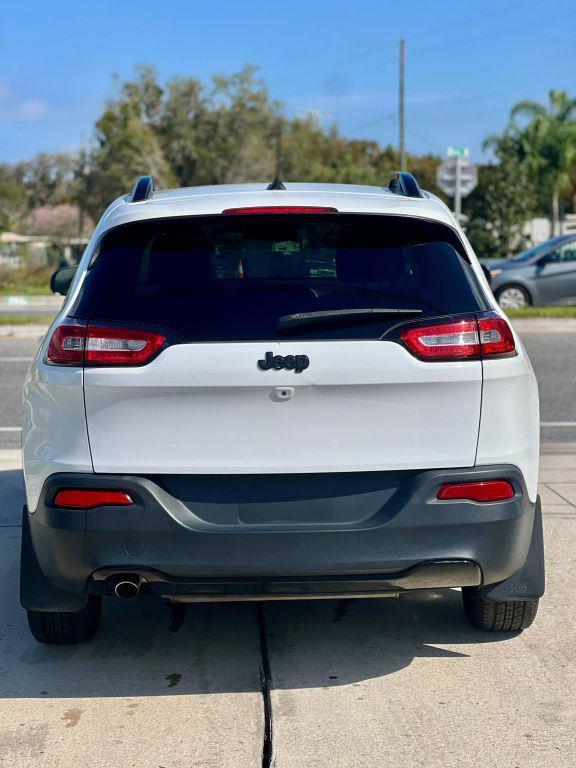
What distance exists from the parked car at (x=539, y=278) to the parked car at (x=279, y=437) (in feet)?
60.9

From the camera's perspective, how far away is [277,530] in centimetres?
363

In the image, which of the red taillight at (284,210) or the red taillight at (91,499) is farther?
the red taillight at (284,210)

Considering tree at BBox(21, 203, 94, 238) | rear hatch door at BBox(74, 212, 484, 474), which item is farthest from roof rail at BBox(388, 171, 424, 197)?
tree at BBox(21, 203, 94, 238)

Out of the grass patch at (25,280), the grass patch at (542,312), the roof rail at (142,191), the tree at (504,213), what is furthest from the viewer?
the tree at (504,213)

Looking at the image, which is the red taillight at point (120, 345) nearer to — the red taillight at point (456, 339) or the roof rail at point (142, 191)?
the roof rail at point (142, 191)

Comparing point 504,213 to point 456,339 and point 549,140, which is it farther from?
point 456,339

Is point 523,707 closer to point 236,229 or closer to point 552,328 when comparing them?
point 236,229

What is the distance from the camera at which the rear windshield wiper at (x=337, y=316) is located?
12.0ft

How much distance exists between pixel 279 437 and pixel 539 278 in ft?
62.9

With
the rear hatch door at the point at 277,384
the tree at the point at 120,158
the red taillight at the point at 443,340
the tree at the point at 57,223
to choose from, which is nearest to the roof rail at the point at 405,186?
the rear hatch door at the point at 277,384

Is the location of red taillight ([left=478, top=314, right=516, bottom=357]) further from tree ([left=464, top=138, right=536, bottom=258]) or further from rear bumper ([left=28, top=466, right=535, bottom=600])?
tree ([left=464, top=138, right=536, bottom=258])

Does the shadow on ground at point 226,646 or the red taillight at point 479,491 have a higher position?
the red taillight at point 479,491

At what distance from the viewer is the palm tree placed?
50.7 m

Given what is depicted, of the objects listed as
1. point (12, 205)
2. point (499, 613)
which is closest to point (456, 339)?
point (499, 613)
